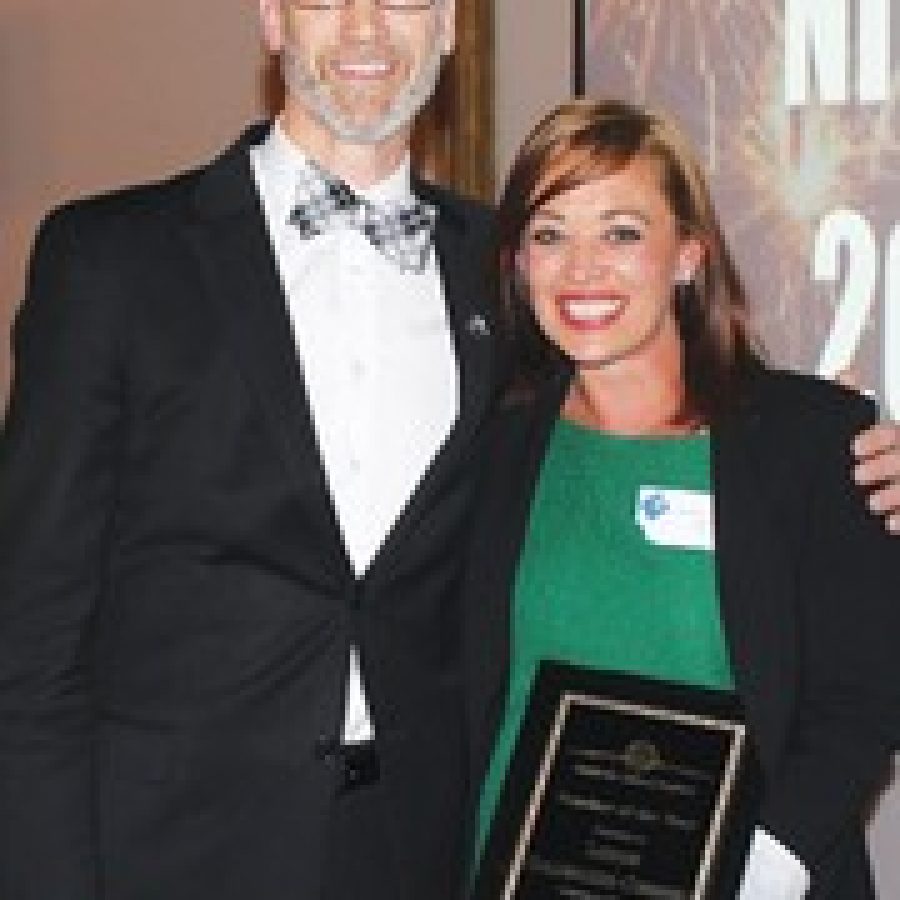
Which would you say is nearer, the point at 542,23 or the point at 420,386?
the point at 420,386

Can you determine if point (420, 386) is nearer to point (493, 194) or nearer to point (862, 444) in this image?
point (862, 444)

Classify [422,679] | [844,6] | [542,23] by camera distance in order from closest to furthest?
[422,679], [844,6], [542,23]

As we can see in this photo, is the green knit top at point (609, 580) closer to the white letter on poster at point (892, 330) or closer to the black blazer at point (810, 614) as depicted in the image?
the black blazer at point (810, 614)

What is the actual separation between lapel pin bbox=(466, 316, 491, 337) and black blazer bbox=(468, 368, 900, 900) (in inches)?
11.3

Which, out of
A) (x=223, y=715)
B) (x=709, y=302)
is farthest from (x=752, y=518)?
(x=223, y=715)

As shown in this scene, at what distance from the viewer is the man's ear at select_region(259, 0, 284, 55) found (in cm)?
198

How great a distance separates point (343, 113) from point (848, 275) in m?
1.14

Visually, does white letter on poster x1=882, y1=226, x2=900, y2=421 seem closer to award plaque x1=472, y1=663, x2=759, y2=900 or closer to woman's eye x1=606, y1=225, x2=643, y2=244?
woman's eye x1=606, y1=225, x2=643, y2=244

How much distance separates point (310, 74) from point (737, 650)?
2.29 feet

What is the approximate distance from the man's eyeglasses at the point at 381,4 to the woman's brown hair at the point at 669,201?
172 millimetres

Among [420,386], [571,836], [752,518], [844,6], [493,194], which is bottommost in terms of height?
[571,836]

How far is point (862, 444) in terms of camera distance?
6.19ft

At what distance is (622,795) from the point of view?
71.6 inches

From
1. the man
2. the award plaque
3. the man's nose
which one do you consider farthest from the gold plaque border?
the man's nose
